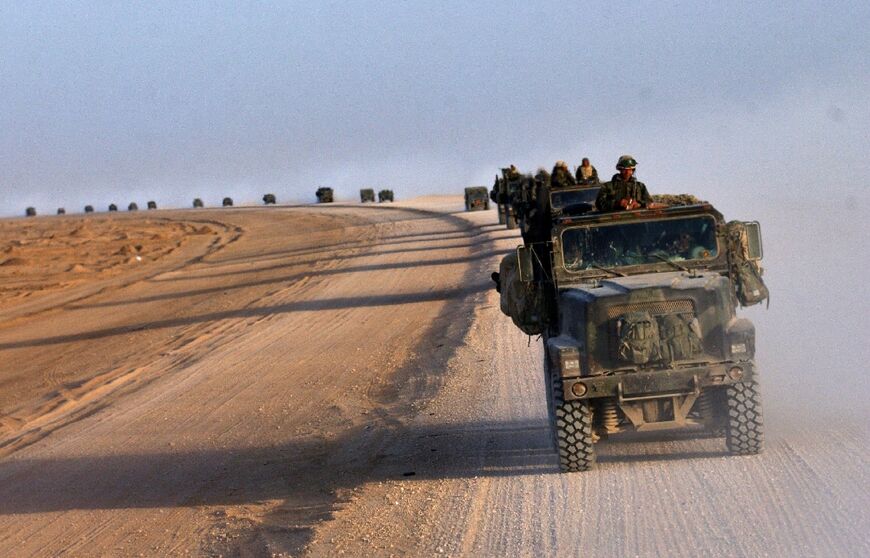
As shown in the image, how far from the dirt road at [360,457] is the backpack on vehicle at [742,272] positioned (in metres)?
1.27

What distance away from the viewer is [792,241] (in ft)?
101

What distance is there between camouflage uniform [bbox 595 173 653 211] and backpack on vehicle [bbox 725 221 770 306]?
1.09 metres

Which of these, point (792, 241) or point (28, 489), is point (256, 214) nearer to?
point (792, 241)

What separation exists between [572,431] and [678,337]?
1118 millimetres

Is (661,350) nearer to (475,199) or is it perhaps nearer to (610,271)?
(610,271)

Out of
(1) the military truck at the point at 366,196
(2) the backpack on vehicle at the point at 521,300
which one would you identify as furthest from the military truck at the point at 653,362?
(1) the military truck at the point at 366,196

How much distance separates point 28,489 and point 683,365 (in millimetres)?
6608

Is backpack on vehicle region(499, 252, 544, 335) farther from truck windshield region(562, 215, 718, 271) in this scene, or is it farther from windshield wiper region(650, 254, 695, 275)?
windshield wiper region(650, 254, 695, 275)

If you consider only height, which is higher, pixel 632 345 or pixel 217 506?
pixel 632 345

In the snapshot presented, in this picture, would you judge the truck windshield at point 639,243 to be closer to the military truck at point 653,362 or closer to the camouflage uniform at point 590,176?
the military truck at point 653,362

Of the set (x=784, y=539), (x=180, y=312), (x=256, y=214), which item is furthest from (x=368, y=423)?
(x=256, y=214)

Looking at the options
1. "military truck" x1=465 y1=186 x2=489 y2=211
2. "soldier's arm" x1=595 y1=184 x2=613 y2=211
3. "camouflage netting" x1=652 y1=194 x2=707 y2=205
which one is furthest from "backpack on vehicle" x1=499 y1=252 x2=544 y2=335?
"military truck" x1=465 y1=186 x2=489 y2=211

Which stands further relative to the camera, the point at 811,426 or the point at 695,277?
the point at 811,426

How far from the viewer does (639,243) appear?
10883 millimetres
